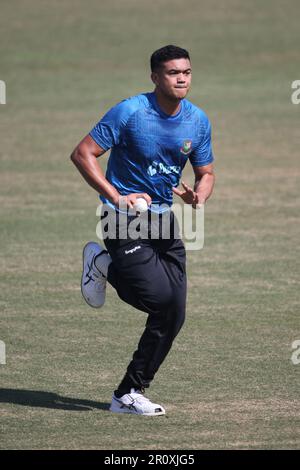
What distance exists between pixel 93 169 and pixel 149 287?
86cm

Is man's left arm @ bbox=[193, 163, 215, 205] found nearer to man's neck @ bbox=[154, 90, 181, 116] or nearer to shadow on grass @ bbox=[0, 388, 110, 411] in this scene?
man's neck @ bbox=[154, 90, 181, 116]

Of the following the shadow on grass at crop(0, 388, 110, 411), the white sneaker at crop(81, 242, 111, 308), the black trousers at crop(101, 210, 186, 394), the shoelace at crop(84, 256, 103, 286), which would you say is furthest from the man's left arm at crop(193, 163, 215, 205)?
the shadow on grass at crop(0, 388, 110, 411)

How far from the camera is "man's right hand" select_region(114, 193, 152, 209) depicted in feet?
24.0

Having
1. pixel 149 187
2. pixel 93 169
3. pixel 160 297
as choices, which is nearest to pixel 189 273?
pixel 149 187

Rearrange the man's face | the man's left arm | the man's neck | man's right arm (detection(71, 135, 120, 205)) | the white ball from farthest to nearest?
1. the man's left arm
2. the man's neck
3. the man's face
4. man's right arm (detection(71, 135, 120, 205))
5. the white ball

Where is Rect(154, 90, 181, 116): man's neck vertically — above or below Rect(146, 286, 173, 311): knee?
above

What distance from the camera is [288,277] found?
12180 mm

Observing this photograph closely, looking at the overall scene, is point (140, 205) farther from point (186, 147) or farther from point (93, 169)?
point (186, 147)

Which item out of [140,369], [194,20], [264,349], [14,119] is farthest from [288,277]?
[194,20]

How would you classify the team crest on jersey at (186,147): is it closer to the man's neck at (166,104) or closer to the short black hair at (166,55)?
the man's neck at (166,104)

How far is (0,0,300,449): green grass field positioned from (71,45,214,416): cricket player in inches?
17.5

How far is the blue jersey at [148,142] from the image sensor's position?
25.0ft

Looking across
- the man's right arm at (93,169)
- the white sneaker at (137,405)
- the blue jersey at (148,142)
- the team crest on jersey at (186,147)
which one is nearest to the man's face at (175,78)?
the blue jersey at (148,142)
